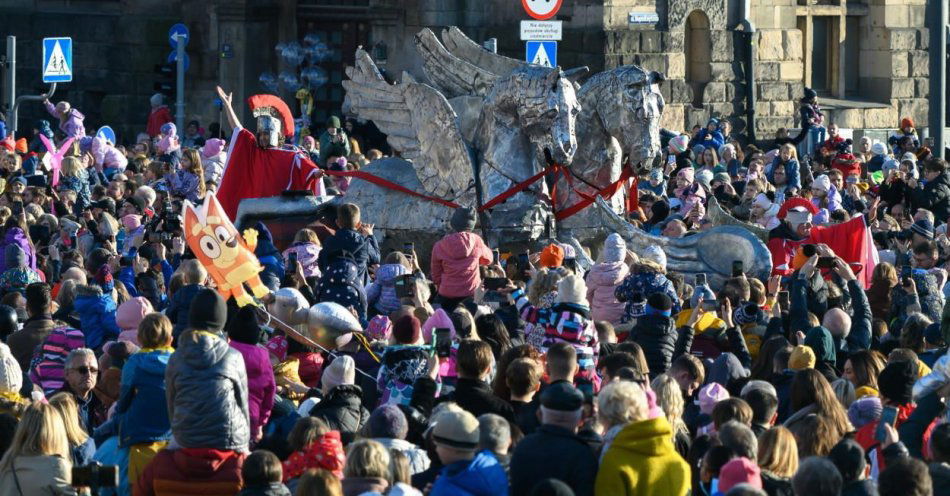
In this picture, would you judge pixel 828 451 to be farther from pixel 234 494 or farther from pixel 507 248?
pixel 507 248

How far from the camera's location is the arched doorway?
30375 mm

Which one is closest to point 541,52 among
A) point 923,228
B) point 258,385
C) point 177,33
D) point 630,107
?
point 630,107

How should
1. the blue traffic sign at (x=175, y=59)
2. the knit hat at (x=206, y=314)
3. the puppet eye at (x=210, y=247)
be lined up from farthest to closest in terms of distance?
the blue traffic sign at (x=175, y=59) → the puppet eye at (x=210, y=247) → the knit hat at (x=206, y=314)

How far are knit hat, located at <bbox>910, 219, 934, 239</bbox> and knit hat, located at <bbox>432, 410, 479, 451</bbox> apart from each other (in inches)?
342

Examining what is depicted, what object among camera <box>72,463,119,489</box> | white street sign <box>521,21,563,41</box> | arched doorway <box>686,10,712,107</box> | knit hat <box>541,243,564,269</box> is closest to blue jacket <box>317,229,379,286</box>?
knit hat <box>541,243,564,269</box>

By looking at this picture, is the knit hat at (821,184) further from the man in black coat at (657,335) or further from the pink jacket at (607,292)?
the man in black coat at (657,335)

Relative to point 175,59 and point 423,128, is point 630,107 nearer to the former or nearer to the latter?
point 423,128

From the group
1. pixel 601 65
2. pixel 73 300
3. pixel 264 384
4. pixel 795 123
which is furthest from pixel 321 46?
pixel 264 384

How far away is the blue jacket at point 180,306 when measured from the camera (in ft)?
42.9

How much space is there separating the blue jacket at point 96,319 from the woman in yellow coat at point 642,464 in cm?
488

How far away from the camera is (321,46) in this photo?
31453 millimetres

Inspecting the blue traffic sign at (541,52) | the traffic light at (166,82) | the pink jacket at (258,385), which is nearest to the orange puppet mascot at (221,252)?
the pink jacket at (258,385)

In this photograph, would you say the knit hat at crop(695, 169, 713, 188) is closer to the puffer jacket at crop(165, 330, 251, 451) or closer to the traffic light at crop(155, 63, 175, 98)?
the traffic light at crop(155, 63, 175, 98)

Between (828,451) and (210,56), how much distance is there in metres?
22.9
